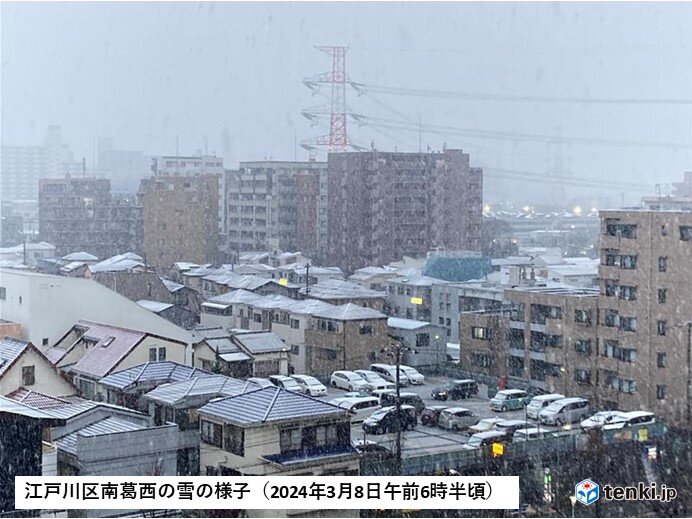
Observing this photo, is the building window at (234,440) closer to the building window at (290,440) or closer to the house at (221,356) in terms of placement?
the building window at (290,440)

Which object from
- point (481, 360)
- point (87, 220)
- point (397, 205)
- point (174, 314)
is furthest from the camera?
point (87, 220)

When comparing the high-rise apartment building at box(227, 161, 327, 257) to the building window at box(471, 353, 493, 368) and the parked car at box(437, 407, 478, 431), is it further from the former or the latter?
the parked car at box(437, 407, 478, 431)

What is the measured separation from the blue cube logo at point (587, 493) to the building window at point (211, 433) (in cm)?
132

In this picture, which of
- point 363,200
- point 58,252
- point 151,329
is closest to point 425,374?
point 151,329

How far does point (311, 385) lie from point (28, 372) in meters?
2.31

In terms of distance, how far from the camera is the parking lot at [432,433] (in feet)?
15.9

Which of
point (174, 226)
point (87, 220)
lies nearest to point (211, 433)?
point (174, 226)

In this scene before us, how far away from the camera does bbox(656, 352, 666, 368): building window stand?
5984mm

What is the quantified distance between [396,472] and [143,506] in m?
1.46

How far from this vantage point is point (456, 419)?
17.5 feet

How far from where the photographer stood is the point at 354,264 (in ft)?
44.8

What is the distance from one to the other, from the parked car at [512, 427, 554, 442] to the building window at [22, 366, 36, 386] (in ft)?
7.48

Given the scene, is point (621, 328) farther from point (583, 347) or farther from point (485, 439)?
point (485, 439)

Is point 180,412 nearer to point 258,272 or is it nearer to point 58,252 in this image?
point 258,272
